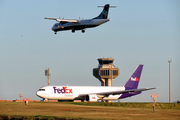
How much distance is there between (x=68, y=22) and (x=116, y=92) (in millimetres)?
21719

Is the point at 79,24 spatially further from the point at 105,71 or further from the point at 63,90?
the point at 105,71

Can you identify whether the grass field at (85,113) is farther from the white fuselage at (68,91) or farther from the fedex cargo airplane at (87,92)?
the white fuselage at (68,91)

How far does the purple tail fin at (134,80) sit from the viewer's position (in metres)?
79.1

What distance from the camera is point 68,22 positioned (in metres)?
57.3

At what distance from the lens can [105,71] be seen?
536ft

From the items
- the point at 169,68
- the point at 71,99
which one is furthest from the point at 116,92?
the point at 169,68

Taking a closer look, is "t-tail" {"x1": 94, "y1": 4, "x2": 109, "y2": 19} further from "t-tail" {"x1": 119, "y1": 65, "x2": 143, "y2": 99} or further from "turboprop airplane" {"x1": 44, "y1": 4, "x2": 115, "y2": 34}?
"t-tail" {"x1": 119, "y1": 65, "x2": 143, "y2": 99}

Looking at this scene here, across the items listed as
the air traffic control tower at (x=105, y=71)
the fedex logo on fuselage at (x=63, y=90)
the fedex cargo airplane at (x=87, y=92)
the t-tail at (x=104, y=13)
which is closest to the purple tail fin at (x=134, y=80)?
the fedex cargo airplane at (x=87, y=92)

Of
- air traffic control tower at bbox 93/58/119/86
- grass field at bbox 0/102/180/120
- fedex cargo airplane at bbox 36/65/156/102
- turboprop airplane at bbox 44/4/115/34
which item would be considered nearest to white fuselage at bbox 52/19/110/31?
turboprop airplane at bbox 44/4/115/34

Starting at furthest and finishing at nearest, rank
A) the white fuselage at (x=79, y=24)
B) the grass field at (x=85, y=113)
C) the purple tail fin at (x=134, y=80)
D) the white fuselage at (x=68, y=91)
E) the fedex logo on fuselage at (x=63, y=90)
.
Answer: the purple tail fin at (x=134, y=80) → the fedex logo on fuselage at (x=63, y=90) → the white fuselage at (x=68, y=91) → the white fuselage at (x=79, y=24) → the grass field at (x=85, y=113)

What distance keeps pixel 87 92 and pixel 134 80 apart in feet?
44.6

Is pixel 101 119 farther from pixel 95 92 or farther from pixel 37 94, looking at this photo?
pixel 95 92

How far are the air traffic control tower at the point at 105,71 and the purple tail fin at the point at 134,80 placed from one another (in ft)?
267

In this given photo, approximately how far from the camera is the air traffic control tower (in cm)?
16350
